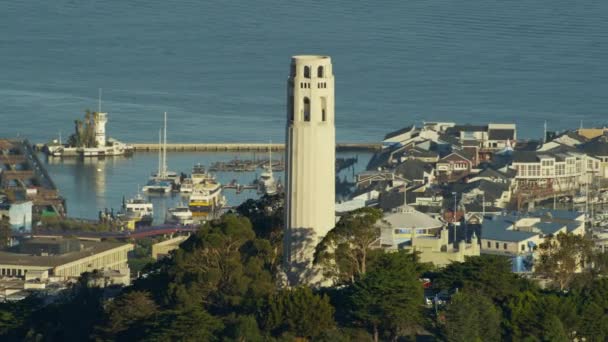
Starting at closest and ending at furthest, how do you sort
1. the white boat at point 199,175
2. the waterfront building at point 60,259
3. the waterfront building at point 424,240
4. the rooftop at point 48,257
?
the waterfront building at point 424,240, the waterfront building at point 60,259, the rooftop at point 48,257, the white boat at point 199,175

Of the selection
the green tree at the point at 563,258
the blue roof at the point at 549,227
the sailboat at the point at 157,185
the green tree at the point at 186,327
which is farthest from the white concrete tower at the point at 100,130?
the green tree at the point at 186,327

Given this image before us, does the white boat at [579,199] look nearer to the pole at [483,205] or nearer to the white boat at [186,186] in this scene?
the pole at [483,205]

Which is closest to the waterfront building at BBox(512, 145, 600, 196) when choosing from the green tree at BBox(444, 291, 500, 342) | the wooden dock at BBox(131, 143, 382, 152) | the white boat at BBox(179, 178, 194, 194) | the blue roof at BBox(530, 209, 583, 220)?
the wooden dock at BBox(131, 143, 382, 152)

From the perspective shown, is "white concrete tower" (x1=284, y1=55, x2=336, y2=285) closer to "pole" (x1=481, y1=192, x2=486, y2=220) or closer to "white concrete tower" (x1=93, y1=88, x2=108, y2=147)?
"pole" (x1=481, y1=192, x2=486, y2=220)

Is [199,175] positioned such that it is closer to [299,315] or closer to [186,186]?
[186,186]

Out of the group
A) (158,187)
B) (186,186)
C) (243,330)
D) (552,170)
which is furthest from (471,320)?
(158,187)

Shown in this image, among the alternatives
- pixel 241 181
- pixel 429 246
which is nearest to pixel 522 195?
pixel 241 181

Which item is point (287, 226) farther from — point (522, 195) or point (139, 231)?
point (522, 195)
